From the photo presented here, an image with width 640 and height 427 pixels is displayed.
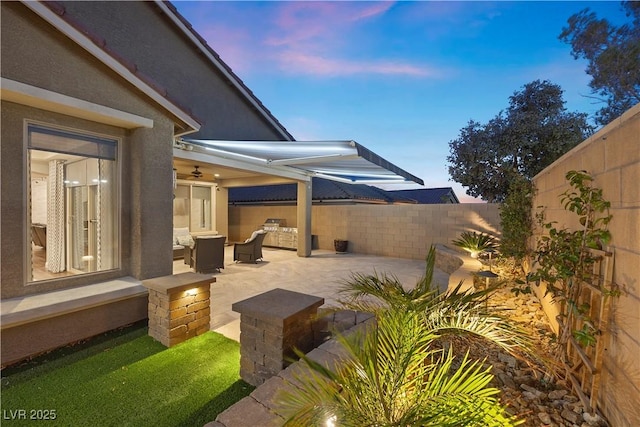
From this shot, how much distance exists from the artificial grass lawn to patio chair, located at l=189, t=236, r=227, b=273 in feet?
16.6

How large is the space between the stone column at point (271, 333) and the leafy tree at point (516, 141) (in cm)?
1106

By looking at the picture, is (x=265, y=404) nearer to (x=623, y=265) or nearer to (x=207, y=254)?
(x=623, y=265)

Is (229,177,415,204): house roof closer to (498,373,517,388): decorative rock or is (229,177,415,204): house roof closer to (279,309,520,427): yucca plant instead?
(498,373,517,388): decorative rock

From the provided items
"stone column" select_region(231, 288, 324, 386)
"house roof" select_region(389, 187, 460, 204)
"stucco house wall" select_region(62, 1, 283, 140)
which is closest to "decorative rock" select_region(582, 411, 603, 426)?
"stone column" select_region(231, 288, 324, 386)

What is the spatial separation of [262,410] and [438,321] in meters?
1.82

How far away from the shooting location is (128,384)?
3.89m

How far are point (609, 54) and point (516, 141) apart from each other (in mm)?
4759

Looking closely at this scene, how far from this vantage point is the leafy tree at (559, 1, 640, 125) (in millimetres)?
11195

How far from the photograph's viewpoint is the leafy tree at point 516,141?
11609mm

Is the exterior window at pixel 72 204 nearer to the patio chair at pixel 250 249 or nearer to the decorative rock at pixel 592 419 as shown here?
the patio chair at pixel 250 249

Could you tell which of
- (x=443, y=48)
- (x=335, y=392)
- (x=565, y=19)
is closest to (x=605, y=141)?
(x=335, y=392)

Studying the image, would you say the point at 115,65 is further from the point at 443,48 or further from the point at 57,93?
the point at 443,48

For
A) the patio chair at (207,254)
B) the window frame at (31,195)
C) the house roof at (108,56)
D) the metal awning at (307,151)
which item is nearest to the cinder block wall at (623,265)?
the metal awning at (307,151)

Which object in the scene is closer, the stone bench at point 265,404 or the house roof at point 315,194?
the stone bench at point 265,404
